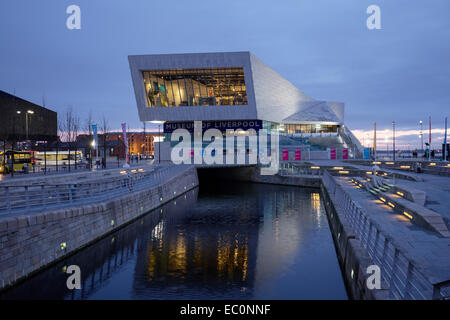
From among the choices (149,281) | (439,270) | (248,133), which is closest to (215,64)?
(248,133)

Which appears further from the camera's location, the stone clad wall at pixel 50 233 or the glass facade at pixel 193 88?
the glass facade at pixel 193 88

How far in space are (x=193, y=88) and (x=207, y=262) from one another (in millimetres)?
51944

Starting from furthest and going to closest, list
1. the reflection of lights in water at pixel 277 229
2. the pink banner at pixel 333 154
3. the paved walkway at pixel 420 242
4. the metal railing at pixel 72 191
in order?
1. the pink banner at pixel 333 154
2. the reflection of lights in water at pixel 277 229
3. the metal railing at pixel 72 191
4. the paved walkway at pixel 420 242

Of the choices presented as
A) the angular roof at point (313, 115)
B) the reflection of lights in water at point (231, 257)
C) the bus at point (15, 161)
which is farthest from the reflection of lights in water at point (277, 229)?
the angular roof at point (313, 115)

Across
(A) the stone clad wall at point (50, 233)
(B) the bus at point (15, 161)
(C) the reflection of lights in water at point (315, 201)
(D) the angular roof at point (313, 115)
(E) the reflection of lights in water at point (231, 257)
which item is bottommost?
(E) the reflection of lights in water at point (231, 257)

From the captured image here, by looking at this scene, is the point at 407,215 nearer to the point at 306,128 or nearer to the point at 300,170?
the point at 300,170

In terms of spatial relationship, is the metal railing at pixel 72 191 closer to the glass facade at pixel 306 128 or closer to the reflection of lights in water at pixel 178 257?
the reflection of lights in water at pixel 178 257

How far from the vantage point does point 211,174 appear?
59.6 m

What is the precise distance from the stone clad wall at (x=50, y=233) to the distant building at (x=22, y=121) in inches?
943

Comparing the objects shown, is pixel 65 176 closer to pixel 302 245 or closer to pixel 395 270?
pixel 302 245

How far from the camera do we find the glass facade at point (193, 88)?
6400 cm

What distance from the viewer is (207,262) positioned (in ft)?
52.7

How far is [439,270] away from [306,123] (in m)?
79.3

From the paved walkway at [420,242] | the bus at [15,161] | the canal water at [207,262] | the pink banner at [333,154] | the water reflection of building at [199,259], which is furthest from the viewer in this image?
the pink banner at [333,154]
